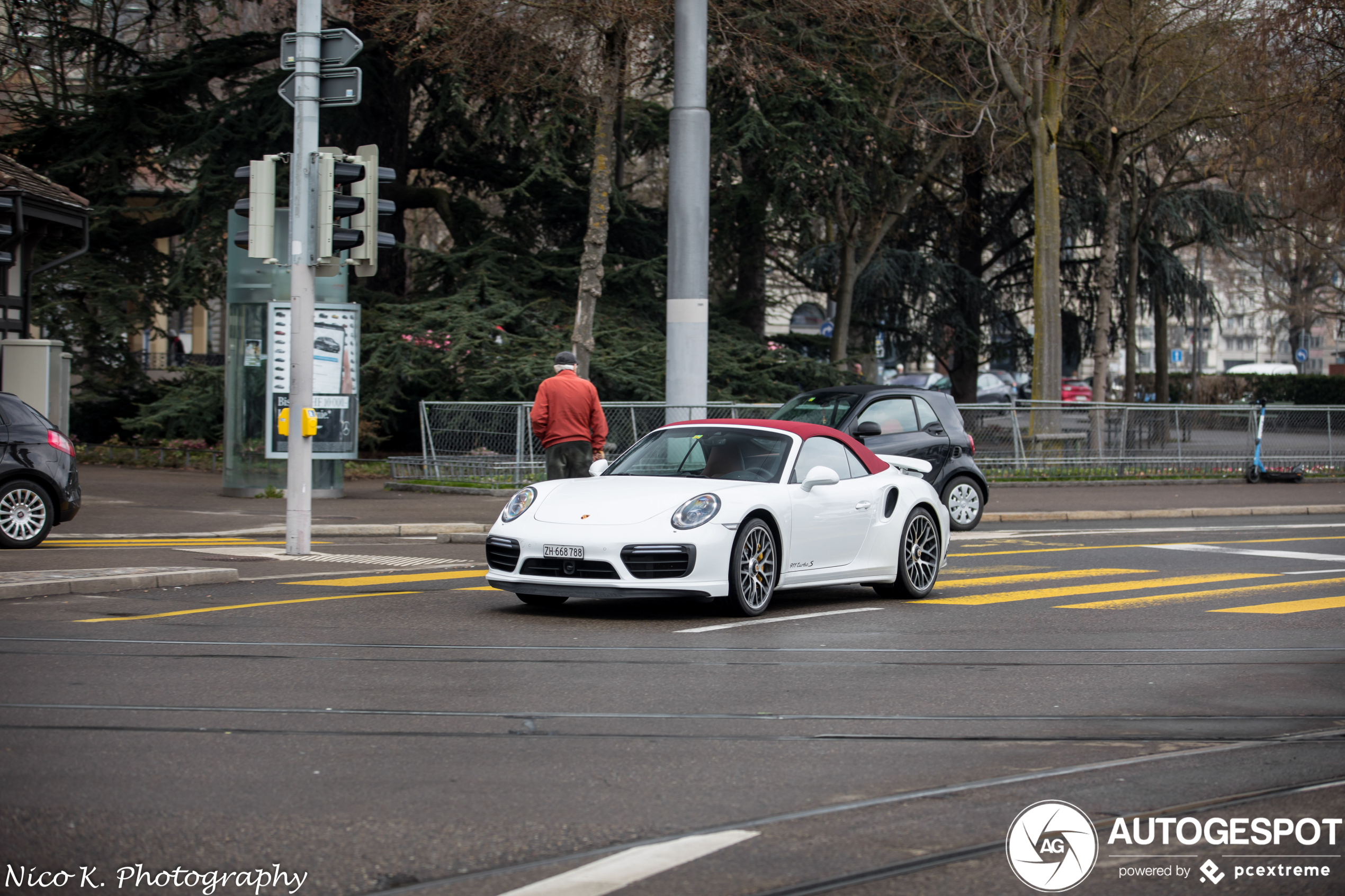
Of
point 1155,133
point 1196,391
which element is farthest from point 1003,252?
point 1196,391

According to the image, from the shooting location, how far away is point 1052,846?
16.2 feet

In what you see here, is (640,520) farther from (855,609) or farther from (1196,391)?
(1196,391)

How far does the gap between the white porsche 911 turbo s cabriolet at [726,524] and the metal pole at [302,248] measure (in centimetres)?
351

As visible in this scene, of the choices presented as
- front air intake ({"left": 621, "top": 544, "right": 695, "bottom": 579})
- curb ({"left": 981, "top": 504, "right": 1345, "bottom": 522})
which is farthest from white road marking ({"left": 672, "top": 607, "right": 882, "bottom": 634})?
curb ({"left": 981, "top": 504, "right": 1345, "bottom": 522})

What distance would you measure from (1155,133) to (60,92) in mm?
24175

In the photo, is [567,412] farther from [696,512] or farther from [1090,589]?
[1090,589]

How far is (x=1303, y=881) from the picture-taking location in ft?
15.2

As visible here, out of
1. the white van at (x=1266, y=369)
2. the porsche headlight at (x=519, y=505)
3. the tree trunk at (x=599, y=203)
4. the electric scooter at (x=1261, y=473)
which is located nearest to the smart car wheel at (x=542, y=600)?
the porsche headlight at (x=519, y=505)

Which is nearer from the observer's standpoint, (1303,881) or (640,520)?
(1303,881)

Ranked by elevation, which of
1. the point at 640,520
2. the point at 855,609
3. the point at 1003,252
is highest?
the point at 1003,252

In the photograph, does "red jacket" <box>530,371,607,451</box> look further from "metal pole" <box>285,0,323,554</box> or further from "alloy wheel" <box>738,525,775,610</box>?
"alloy wheel" <box>738,525,775,610</box>

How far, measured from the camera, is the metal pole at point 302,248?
1380cm

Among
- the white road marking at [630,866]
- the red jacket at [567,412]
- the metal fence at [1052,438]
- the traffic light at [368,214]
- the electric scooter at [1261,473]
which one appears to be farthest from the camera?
the electric scooter at [1261,473]

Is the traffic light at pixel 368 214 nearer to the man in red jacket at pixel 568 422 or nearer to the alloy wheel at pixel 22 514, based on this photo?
the man in red jacket at pixel 568 422
